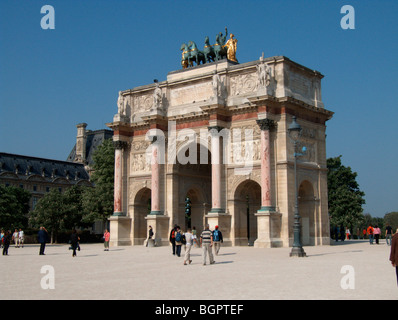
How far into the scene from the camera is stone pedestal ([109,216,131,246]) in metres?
43.0

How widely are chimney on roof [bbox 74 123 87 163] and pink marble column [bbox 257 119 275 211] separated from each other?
81.7m

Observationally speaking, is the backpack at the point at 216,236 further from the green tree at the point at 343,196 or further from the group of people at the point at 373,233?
the green tree at the point at 343,196

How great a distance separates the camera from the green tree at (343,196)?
6272 cm

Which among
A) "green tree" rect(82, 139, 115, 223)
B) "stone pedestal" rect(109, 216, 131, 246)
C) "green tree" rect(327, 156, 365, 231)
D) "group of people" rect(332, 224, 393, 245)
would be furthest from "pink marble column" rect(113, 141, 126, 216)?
"green tree" rect(327, 156, 365, 231)

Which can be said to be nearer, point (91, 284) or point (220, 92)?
point (91, 284)

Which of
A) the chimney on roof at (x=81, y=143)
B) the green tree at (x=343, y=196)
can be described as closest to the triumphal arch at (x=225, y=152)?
the green tree at (x=343, y=196)

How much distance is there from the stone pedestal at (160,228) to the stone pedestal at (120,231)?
3.93m

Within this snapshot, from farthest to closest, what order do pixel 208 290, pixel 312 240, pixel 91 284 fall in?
1. pixel 312 240
2. pixel 91 284
3. pixel 208 290

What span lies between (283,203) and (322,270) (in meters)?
18.0

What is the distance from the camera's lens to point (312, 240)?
37.7 m

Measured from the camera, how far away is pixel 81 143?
4486 inches

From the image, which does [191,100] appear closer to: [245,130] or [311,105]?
[245,130]

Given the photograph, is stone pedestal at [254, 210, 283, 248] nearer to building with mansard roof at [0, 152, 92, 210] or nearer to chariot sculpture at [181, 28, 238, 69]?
chariot sculpture at [181, 28, 238, 69]
